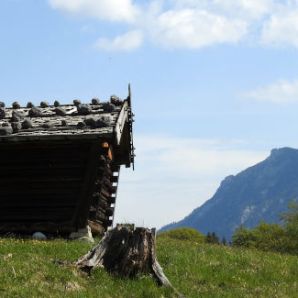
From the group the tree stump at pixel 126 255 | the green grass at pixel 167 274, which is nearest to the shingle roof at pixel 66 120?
the green grass at pixel 167 274

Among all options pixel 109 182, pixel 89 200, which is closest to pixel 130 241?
pixel 89 200

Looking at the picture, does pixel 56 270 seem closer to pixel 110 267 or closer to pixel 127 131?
pixel 110 267

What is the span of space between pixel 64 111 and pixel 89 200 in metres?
3.94

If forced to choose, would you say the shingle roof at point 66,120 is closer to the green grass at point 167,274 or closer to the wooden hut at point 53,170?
the wooden hut at point 53,170

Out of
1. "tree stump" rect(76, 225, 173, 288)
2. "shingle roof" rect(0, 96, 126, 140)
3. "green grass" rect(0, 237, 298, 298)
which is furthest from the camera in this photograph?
"shingle roof" rect(0, 96, 126, 140)

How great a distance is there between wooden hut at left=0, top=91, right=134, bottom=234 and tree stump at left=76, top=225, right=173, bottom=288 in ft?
19.9

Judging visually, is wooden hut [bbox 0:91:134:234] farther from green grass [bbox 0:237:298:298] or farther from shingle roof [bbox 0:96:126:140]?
green grass [bbox 0:237:298:298]

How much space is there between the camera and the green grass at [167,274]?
9.50 m

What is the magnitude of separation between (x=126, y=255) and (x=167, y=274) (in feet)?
4.21

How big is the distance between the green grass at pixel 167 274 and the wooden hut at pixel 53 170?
3841mm

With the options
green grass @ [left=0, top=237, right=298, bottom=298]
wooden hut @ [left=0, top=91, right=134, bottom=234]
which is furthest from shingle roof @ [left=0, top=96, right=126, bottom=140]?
green grass @ [left=0, top=237, right=298, bottom=298]

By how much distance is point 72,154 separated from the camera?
1833cm

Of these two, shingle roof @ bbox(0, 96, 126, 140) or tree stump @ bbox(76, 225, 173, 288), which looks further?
shingle roof @ bbox(0, 96, 126, 140)

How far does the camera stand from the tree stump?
1073cm
